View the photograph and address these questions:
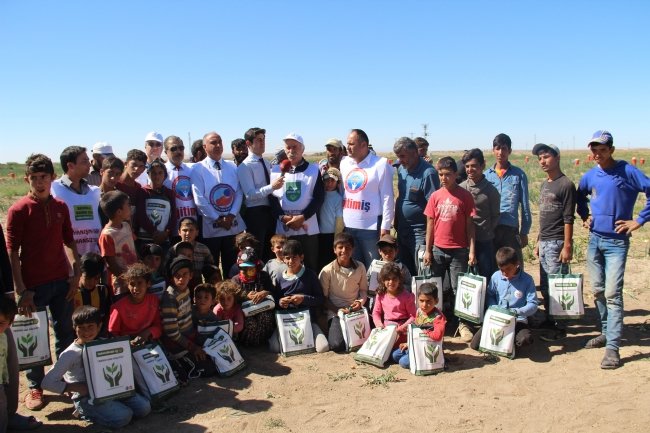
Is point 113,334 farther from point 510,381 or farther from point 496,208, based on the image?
point 496,208

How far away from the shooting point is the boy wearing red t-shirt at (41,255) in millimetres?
4438

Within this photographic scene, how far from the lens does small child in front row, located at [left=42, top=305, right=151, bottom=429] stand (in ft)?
14.0

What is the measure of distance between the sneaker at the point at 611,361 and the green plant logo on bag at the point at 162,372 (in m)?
4.16

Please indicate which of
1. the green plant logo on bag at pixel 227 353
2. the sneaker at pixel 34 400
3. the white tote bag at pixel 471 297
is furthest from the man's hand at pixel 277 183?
the sneaker at pixel 34 400

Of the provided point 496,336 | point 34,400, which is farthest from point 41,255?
point 496,336

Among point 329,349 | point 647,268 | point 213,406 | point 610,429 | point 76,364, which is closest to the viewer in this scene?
point 610,429

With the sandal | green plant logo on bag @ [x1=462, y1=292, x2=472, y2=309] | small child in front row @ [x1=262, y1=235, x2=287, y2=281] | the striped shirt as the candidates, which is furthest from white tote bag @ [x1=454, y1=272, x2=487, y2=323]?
the sandal

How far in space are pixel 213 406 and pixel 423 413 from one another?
1829 mm

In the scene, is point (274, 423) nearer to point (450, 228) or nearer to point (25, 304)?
point (25, 304)

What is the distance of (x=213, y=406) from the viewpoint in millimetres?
4648

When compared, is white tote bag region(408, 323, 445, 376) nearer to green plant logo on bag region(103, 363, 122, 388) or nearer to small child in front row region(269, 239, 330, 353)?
small child in front row region(269, 239, 330, 353)

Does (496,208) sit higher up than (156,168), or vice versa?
(156,168)

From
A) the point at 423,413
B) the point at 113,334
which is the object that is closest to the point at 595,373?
the point at 423,413

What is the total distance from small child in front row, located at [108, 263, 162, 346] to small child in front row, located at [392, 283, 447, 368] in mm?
2442
